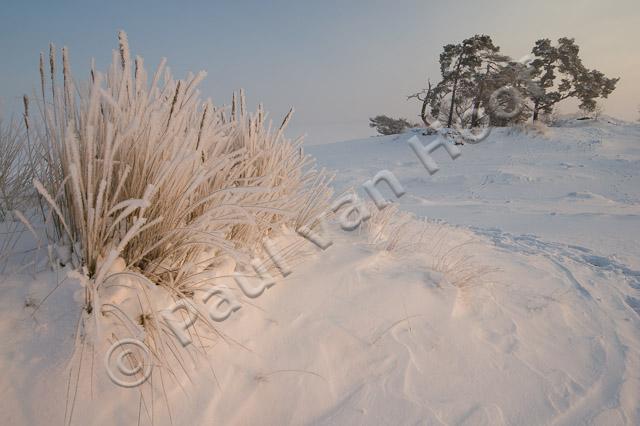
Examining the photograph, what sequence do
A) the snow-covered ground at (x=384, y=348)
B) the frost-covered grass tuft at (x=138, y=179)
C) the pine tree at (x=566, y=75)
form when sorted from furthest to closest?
the pine tree at (x=566, y=75) → the frost-covered grass tuft at (x=138, y=179) → the snow-covered ground at (x=384, y=348)

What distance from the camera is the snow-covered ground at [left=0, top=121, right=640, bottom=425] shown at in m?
1.00

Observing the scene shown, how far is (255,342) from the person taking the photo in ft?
4.33

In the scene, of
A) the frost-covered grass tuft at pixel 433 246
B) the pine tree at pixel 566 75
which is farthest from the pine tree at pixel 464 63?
the frost-covered grass tuft at pixel 433 246

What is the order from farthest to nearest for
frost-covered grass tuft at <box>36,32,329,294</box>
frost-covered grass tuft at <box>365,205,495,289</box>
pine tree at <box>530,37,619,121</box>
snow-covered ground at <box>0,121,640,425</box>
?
pine tree at <box>530,37,619,121</box>, frost-covered grass tuft at <box>365,205,495,289</box>, frost-covered grass tuft at <box>36,32,329,294</box>, snow-covered ground at <box>0,121,640,425</box>

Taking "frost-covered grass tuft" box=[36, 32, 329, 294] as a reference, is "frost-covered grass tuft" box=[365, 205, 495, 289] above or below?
below

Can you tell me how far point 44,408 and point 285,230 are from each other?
1.40 m

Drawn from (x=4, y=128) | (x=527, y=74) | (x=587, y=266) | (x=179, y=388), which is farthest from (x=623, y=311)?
(x=527, y=74)

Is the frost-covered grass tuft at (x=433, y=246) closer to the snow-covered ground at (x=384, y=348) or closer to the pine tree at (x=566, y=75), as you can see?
the snow-covered ground at (x=384, y=348)

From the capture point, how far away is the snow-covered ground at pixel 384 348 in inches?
39.3

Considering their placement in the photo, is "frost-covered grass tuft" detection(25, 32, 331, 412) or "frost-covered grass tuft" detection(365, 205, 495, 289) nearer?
"frost-covered grass tuft" detection(25, 32, 331, 412)

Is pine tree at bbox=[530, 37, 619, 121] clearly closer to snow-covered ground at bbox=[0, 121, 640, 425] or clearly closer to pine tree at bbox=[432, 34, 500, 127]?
pine tree at bbox=[432, 34, 500, 127]

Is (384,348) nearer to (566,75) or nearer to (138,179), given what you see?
(138,179)

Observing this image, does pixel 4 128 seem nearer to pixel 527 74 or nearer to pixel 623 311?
pixel 623 311

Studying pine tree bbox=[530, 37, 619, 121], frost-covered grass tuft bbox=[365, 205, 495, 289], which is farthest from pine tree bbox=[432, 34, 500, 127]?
frost-covered grass tuft bbox=[365, 205, 495, 289]
